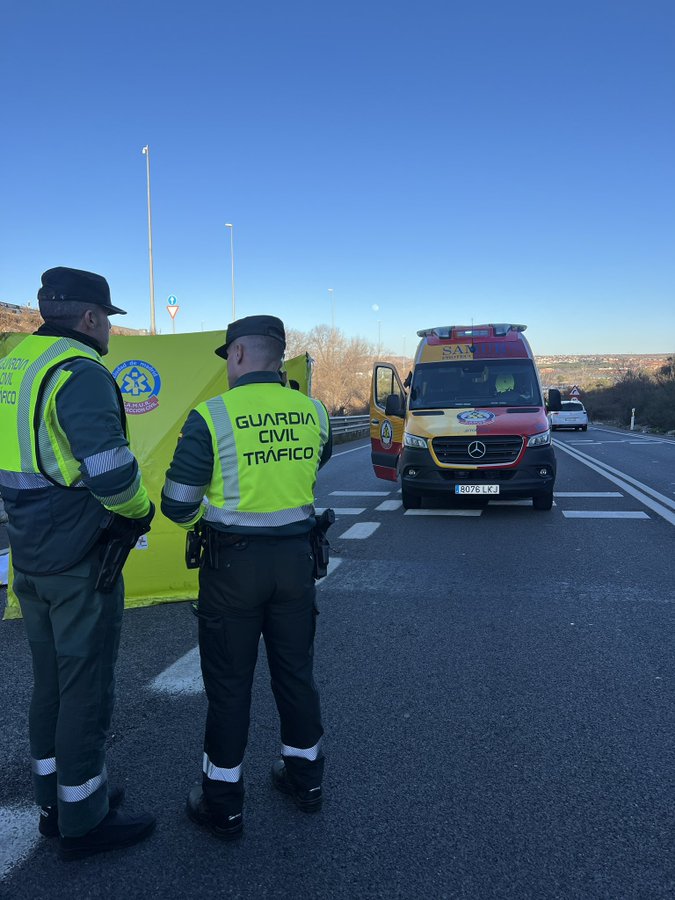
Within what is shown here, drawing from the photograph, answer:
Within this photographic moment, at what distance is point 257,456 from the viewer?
8.09 feet

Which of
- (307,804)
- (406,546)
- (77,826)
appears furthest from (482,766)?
(406,546)

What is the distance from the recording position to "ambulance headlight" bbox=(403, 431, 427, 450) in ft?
30.5

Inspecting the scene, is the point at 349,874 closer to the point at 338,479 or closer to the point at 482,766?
the point at 482,766

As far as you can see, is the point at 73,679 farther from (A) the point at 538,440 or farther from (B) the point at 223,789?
(A) the point at 538,440

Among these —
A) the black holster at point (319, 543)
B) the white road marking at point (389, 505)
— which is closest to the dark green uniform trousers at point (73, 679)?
the black holster at point (319, 543)

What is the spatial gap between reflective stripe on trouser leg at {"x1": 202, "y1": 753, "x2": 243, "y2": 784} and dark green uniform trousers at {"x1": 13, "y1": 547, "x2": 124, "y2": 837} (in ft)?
1.22

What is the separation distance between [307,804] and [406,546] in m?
4.89

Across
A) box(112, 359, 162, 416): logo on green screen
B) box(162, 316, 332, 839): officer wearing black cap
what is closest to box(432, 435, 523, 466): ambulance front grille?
box(112, 359, 162, 416): logo on green screen

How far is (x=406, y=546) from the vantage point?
7.38 metres

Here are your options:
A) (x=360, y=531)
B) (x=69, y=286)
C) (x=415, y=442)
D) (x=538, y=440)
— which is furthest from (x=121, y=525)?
(x=538, y=440)

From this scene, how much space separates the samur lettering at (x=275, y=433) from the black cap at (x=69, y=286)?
0.70m

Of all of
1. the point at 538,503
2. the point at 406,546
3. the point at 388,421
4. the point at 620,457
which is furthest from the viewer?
the point at 620,457

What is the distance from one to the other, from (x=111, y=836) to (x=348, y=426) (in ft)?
89.2

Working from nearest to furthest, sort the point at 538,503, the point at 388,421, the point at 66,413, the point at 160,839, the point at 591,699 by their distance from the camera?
the point at 66,413
the point at 160,839
the point at 591,699
the point at 538,503
the point at 388,421
